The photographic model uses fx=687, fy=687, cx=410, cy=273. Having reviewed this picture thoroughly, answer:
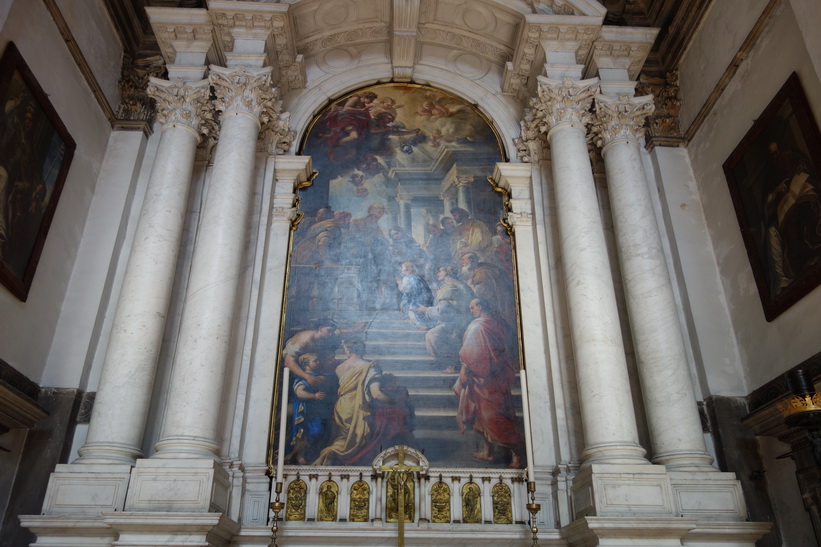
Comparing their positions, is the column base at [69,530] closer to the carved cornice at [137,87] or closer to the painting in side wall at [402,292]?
the painting in side wall at [402,292]

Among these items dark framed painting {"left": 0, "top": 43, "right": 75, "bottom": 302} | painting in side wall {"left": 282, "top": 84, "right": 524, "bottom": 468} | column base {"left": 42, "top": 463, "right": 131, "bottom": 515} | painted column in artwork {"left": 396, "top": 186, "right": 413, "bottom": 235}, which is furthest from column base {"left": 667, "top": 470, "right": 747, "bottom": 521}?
dark framed painting {"left": 0, "top": 43, "right": 75, "bottom": 302}

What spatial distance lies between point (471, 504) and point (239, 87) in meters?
5.49

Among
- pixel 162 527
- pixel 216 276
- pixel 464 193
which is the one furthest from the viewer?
pixel 464 193

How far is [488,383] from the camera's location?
820cm

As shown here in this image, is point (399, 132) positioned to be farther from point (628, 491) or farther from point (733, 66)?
point (628, 491)

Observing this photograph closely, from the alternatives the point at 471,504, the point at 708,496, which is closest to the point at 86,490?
the point at 471,504

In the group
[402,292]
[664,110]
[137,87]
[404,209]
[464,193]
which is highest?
[137,87]

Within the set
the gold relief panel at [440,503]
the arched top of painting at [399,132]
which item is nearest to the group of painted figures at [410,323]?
the gold relief panel at [440,503]

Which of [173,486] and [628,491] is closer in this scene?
[173,486]

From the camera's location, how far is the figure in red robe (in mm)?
7836

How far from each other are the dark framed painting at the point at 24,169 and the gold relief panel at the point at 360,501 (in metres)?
3.99

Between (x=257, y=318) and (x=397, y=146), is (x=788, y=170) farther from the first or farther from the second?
(x=257, y=318)

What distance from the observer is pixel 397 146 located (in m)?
9.88

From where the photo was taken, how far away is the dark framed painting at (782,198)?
22.1ft
